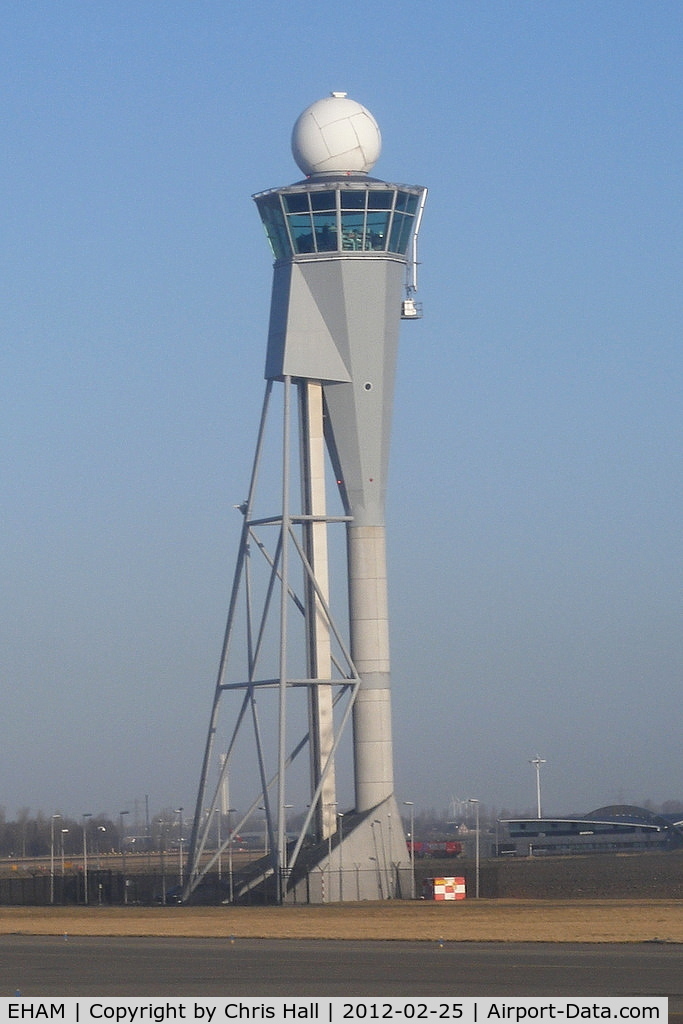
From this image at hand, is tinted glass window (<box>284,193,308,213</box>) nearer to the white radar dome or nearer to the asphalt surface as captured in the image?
Result: the white radar dome

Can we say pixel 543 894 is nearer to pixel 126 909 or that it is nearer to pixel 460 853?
pixel 126 909

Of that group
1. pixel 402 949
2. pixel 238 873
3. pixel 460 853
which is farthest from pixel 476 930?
pixel 460 853

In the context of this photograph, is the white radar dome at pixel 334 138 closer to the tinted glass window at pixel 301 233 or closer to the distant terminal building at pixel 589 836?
the tinted glass window at pixel 301 233

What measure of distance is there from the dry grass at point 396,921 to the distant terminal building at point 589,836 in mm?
94839

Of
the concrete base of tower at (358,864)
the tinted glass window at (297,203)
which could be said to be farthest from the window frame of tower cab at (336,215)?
the concrete base of tower at (358,864)

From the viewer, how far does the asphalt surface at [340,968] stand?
35281mm

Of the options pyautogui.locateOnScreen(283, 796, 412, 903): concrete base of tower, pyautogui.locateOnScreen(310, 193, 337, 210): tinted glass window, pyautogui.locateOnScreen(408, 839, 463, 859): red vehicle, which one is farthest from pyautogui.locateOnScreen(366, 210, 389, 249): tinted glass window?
pyautogui.locateOnScreen(408, 839, 463, 859): red vehicle

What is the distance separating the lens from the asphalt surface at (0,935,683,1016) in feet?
116

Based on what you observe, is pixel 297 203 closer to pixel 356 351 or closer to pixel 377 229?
pixel 377 229

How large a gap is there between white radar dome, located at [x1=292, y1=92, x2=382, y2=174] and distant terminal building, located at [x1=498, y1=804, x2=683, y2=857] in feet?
332

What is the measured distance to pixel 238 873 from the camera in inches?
3137
